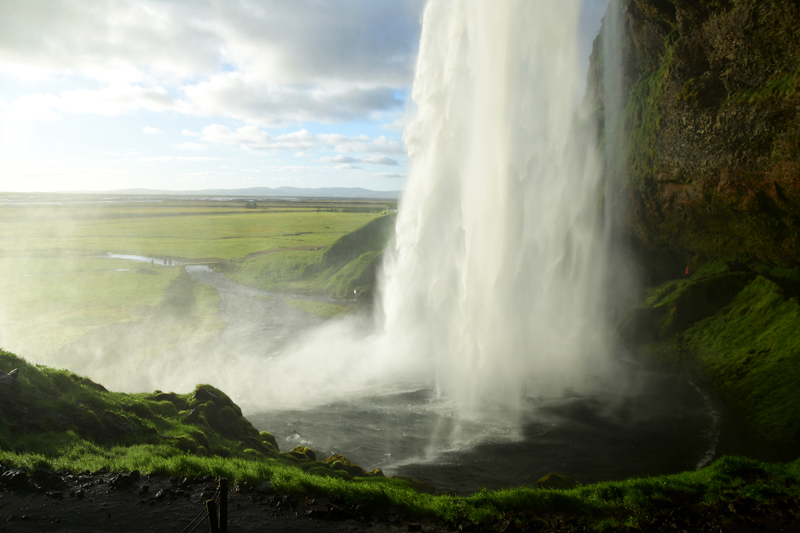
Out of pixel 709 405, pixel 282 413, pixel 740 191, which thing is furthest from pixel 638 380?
pixel 282 413

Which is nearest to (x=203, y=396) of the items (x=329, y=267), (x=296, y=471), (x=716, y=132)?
(x=296, y=471)

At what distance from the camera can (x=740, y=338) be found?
86.2 feet

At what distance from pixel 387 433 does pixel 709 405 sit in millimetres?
16760

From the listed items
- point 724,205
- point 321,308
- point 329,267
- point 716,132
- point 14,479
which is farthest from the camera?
point 329,267

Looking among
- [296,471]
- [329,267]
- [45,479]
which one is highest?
[329,267]

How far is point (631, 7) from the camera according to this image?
3934 cm

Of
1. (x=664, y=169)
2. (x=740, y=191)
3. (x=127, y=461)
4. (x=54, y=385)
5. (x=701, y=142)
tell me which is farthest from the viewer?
(x=664, y=169)

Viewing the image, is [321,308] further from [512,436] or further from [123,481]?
[123,481]

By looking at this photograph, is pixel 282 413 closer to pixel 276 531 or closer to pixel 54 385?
pixel 54 385

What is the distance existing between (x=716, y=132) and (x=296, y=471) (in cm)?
3000

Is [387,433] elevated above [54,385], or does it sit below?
below

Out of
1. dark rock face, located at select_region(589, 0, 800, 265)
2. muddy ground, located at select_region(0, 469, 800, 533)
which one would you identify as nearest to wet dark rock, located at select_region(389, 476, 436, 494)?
muddy ground, located at select_region(0, 469, 800, 533)

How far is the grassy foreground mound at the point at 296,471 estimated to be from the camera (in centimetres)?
1168

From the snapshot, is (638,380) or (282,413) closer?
(282,413)
